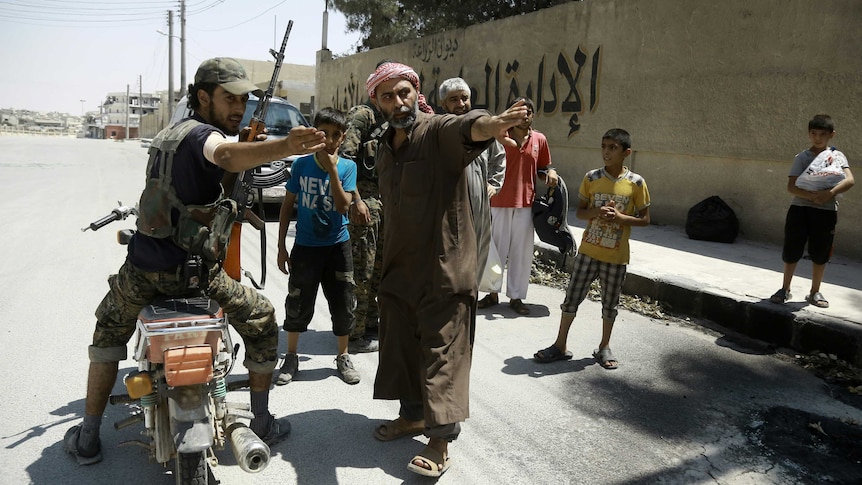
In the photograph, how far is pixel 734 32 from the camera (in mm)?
7953

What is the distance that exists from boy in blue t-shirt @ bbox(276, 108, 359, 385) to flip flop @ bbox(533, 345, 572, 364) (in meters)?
1.30

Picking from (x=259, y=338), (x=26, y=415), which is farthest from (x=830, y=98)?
(x=26, y=415)

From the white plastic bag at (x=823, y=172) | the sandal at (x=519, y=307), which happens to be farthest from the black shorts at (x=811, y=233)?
the sandal at (x=519, y=307)

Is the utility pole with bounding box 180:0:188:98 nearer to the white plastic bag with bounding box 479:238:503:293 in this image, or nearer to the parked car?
the parked car

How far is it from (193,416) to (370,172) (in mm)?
2492

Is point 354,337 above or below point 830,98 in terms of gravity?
below

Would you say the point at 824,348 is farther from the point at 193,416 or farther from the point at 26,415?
the point at 26,415

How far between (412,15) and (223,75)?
20828mm

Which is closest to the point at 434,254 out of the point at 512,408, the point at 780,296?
the point at 512,408

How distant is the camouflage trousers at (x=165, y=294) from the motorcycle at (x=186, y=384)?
73 mm

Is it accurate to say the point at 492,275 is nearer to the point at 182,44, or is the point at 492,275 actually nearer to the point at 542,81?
the point at 542,81

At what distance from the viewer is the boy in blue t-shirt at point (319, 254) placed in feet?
12.9

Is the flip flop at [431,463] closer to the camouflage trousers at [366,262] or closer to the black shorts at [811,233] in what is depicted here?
the camouflage trousers at [366,262]

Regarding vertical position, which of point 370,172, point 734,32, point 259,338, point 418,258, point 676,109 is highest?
point 734,32
